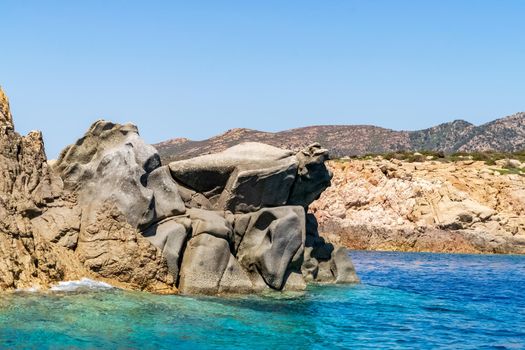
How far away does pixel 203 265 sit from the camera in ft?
73.3

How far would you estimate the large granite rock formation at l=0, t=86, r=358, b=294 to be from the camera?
20234 millimetres

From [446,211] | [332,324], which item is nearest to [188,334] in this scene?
[332,324]

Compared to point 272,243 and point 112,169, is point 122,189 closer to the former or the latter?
point 112,169

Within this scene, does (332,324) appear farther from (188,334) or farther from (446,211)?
(446,211)

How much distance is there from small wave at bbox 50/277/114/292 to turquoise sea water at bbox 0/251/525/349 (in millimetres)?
442

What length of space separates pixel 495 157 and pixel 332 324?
77.2m

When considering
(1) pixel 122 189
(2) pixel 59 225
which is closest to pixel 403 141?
(1) pixel 122 189

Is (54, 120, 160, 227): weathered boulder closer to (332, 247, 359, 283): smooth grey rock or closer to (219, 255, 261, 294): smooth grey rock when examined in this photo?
(219, 255, 261, 294): smooth grey rock

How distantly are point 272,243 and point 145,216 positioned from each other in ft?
16.3

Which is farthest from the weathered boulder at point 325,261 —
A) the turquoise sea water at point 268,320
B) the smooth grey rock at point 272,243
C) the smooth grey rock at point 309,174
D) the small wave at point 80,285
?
the small wave at point 80,285

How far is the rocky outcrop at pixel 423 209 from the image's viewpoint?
62188 mm

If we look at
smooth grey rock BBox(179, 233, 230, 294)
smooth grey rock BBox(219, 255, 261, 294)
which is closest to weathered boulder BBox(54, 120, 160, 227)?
smooth grey rock BBox(179, 233, 230, 294)

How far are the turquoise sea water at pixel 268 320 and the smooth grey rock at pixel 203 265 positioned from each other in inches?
46.3

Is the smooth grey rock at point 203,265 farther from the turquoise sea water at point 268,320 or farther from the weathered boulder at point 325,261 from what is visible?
the weathered boulder at point 325,261
